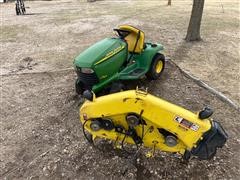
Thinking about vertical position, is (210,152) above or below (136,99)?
below

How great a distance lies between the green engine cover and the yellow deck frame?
1654mm

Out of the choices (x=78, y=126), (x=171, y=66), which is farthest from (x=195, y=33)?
(x=78, y=126)

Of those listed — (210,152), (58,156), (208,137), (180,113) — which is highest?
(180,113)

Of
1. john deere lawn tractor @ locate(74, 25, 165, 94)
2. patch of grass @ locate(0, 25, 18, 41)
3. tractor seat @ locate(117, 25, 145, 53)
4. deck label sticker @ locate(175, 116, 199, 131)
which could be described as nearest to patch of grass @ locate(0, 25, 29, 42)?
patch of grass @ locate(0, 25, 18, 41)

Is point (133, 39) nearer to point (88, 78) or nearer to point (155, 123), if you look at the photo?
point (88, 78)

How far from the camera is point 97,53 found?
5.51 m

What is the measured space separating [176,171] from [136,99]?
4.25ft

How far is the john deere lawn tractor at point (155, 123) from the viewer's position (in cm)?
350

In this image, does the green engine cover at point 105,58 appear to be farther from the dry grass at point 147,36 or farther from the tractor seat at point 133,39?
the dry grass at point 147,36

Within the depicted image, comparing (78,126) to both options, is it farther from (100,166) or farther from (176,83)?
(176,83)

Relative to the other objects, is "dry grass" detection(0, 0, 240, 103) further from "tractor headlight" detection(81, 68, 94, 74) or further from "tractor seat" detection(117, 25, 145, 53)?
A: "tractor headlight" detection(81, 68, 94, 74)

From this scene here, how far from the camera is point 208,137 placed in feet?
11.5

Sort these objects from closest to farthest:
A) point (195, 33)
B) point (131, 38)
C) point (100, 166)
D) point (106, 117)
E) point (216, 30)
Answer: point (106, 117) → point (100, 166) → point (131, 38) → point (195, 33) → point (216, 30)

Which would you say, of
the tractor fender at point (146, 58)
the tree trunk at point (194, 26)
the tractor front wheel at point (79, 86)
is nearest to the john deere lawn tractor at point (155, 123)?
the tractor front wheel at point (79, 86)
